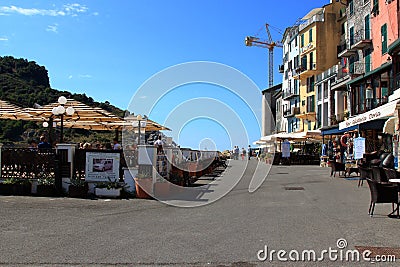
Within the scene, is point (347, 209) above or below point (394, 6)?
below

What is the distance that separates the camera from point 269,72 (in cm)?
12062

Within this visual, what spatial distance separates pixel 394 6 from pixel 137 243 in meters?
25.2

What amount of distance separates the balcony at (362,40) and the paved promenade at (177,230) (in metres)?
25.3

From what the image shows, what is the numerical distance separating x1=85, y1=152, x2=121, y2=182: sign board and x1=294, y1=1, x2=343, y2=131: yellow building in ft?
145

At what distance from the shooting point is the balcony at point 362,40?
34844 millimetres

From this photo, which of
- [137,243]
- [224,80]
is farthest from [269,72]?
[137,243]

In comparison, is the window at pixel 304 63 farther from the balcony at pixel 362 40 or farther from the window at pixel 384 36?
the window at pixel 384 36

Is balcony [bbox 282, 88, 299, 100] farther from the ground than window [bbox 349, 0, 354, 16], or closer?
closer

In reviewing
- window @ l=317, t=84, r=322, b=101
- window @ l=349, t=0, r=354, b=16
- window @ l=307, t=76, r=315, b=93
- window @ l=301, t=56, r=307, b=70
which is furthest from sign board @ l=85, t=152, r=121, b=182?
window @ l=301, t=56, r=307, b=70

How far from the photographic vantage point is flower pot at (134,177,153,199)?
12.9 meters

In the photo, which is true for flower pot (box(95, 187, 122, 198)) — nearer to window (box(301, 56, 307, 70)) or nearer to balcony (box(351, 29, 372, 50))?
balcony (box(351, 29, 372, 50))

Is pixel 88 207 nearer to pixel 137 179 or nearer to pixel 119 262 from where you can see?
pixel 137 179

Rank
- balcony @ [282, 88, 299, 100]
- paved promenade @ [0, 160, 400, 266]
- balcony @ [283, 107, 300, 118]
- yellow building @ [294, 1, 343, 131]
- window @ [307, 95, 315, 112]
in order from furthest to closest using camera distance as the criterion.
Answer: balcony @ [282, 88, 299, 100] < balcony @ [283, 107, 300, 118] < window @ [307, 95, 315, 112] < yellow building @ [294, 1, 343, 131] < paved promenade @ [0, 160, 400, 266]

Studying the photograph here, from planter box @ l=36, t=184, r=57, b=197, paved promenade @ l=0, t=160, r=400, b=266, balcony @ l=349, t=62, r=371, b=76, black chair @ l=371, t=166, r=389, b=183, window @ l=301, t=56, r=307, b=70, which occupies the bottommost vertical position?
paved promenade @ l=0, t=160, r=400, b=266
